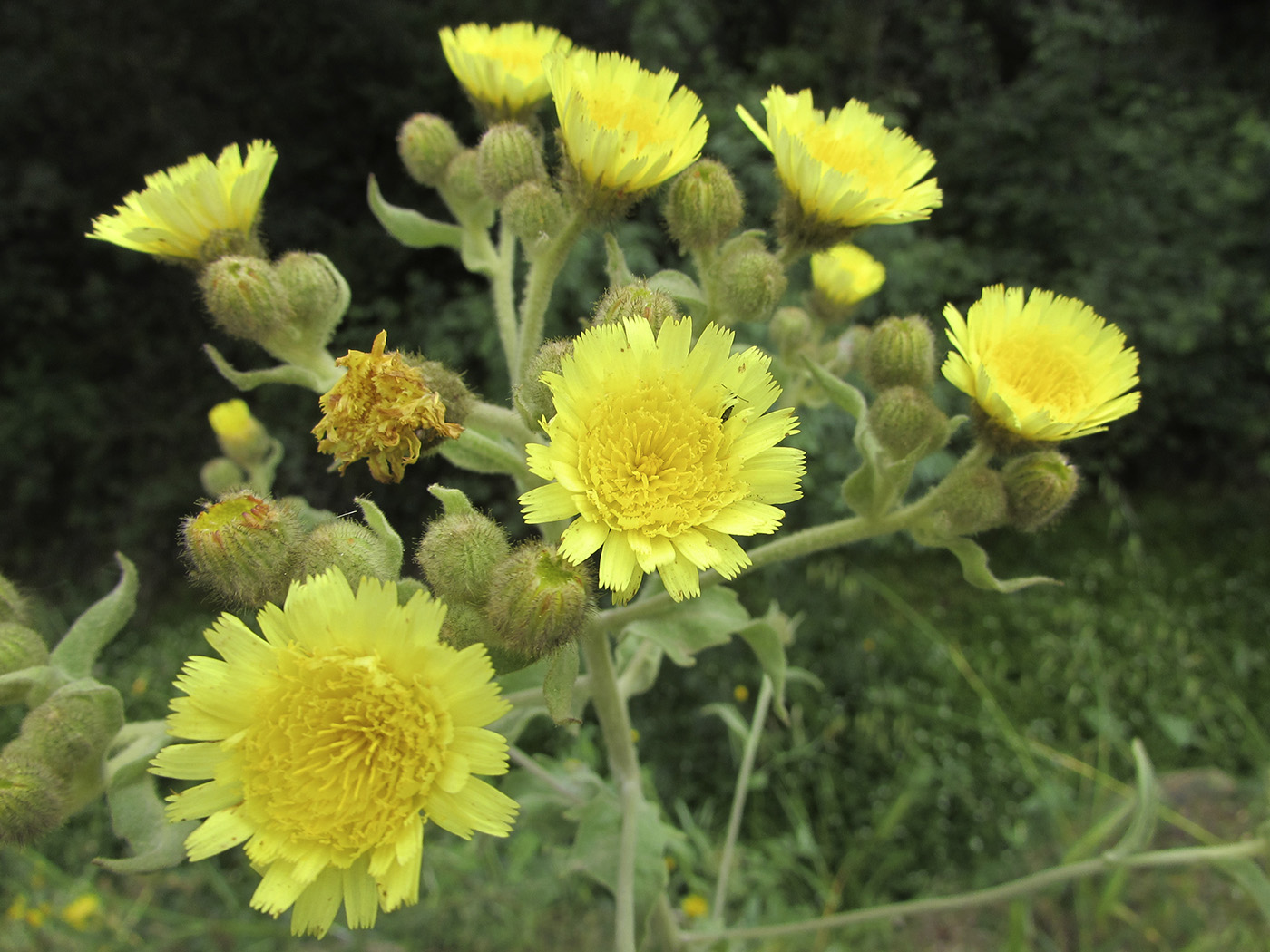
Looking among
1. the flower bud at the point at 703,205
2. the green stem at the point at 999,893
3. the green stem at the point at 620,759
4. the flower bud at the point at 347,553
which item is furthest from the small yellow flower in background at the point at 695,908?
the flower bud at the point at 703,205

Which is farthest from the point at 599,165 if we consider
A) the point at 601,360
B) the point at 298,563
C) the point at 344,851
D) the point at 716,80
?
the point at 716,80

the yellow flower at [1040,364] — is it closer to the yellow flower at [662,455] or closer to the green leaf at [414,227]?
the yellow flower at [662,455]

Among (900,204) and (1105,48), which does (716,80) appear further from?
(900,204)

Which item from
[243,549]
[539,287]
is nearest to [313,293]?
[539,287]

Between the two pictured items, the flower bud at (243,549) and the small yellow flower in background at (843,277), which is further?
the small yellow flower in background at (843,277)

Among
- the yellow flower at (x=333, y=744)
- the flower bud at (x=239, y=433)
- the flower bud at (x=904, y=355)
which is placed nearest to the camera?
the yellow flower at (x=333, y=744)

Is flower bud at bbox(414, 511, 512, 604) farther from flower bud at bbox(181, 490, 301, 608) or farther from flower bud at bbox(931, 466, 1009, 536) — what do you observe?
flower bud at bbox(931, 466, 1009, 536)

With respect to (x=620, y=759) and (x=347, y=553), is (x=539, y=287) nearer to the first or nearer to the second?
(x=347, y=553)
